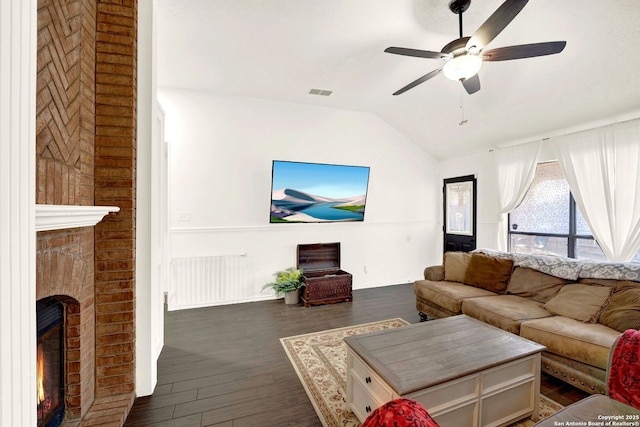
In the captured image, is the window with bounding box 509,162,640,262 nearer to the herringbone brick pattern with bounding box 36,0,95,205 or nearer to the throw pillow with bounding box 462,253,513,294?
the throw pillow with bounding box 462,253,513,294

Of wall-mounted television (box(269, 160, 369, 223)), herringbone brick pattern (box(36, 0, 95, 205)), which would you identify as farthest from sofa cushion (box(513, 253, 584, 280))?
herringbone brick pattern (box(36, 0, 95, 205))

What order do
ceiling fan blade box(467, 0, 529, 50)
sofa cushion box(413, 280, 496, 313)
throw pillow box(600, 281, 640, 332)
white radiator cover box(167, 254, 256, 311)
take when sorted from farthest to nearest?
white radiator cover box(167, 254, 256, 311) < sofa cushion box(413, 280, 496, 313) < throw pillow box(600, 281, 640, 332) < ceiling fan blade box(467, 0, 529, 50)

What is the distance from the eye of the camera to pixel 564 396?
1986mm

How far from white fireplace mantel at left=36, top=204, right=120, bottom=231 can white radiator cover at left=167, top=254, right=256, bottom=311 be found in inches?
91.0

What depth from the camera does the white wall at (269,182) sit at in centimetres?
374

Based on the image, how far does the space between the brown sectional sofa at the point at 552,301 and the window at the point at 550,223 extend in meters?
1.06

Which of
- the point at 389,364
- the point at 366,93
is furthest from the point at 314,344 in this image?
the point at 366,93

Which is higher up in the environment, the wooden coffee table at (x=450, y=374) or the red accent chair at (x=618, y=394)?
the red accent chair at (x=618, y=394)

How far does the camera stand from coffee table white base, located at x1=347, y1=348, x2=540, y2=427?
148 centimetres

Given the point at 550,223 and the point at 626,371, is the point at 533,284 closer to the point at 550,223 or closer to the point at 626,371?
the point at 550,223

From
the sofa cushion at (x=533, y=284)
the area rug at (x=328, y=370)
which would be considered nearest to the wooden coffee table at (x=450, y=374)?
the area rug at (x=328, y=370)

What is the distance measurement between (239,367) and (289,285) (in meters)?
1.58

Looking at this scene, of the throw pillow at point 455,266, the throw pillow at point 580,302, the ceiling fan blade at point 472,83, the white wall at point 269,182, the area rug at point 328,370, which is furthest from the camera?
the white wall at point 269,182

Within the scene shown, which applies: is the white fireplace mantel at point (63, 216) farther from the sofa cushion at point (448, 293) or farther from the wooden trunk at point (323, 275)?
the sofa cushion at point (448, 293)
